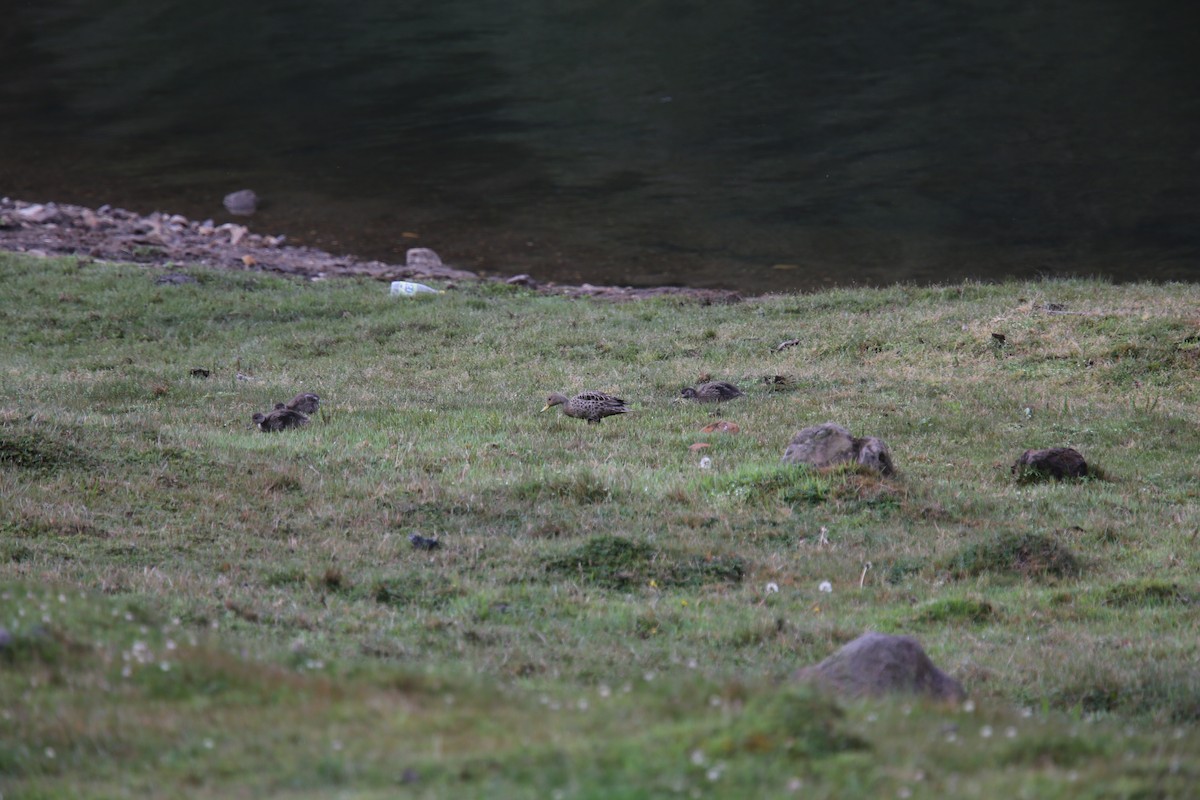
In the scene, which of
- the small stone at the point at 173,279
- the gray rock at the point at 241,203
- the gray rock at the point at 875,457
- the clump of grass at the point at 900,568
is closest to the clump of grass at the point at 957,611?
the clump of grass at the point at 900,568

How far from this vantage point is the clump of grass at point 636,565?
7.86 m

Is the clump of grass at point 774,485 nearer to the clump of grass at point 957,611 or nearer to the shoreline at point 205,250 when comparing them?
the clump of grass at point 957,611

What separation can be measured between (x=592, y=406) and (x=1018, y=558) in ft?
17.2

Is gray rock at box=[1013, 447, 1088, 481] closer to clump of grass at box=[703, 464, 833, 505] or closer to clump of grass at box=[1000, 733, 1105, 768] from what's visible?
clump of grass at box=[703, 464, 833, 505]

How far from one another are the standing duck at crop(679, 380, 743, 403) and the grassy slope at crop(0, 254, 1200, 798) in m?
0.26

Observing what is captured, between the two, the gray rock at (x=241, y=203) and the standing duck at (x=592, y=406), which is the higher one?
the standing duck at (x=592, y=406)

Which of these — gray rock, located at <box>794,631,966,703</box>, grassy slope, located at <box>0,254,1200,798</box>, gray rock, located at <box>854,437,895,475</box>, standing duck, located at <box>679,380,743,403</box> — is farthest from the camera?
standing duck, located at <box>679,380,743,403</box>

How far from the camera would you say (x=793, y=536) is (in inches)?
347

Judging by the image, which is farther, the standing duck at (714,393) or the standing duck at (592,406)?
the standing duck at (714,393)

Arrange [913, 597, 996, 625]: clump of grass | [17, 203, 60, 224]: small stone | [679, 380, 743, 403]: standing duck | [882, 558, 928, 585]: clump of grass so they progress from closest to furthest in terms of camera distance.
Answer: [913, 597, 996, 625]: clump of grass → [882, 558, 928, 585]: clump of grass → [679, 380, 743, 403]: standing duck → [17, 203, 60, 224]: small stone

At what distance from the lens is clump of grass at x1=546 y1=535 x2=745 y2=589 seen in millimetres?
7855

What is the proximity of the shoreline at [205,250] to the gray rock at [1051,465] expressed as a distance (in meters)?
10.8

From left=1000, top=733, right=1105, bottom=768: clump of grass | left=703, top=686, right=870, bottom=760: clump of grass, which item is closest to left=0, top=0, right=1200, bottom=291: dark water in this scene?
left=1000, top=733, right=1105, bottom=768: clump of grass

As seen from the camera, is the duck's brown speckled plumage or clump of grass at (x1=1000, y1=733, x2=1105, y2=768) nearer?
clump of grass at (x1=1000, y1=733, x2=1105, y2=768)
